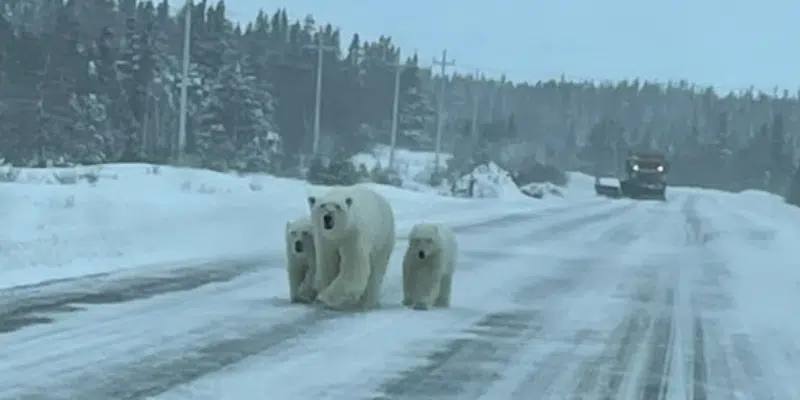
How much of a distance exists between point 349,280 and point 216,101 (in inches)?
2545

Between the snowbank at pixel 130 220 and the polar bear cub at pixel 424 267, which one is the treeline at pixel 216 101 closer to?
the snowbank at pixel 130 220

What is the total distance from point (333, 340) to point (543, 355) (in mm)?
1636

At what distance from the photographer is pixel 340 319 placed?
1259 cm

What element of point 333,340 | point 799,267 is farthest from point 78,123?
point 333,340

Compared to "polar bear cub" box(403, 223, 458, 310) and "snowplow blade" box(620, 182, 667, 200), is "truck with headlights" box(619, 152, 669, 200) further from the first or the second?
"polar bear cub" box(403, 223, 458, 310)

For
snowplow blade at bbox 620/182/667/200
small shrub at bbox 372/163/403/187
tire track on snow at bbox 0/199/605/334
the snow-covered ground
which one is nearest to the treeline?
small shrub at bbox 372/163/403/187

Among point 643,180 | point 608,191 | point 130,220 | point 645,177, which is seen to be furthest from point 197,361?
point 645,177

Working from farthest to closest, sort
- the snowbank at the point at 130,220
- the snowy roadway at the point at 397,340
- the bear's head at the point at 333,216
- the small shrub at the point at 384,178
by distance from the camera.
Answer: the small shrub at the point at 384,178, the snowbank at the point at 130,220, the bear's head at the point at 333,216, the snowy roadway at the point at 397,340

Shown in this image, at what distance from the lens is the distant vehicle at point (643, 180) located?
73.9m

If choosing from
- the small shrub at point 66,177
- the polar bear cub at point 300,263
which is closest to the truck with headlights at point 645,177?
the small shrub at point 66,177

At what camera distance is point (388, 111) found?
115812 mm

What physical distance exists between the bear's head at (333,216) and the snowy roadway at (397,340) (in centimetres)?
75

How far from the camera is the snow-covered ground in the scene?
9445 millimetres

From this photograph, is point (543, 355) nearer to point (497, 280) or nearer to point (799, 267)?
point (497, 280)
